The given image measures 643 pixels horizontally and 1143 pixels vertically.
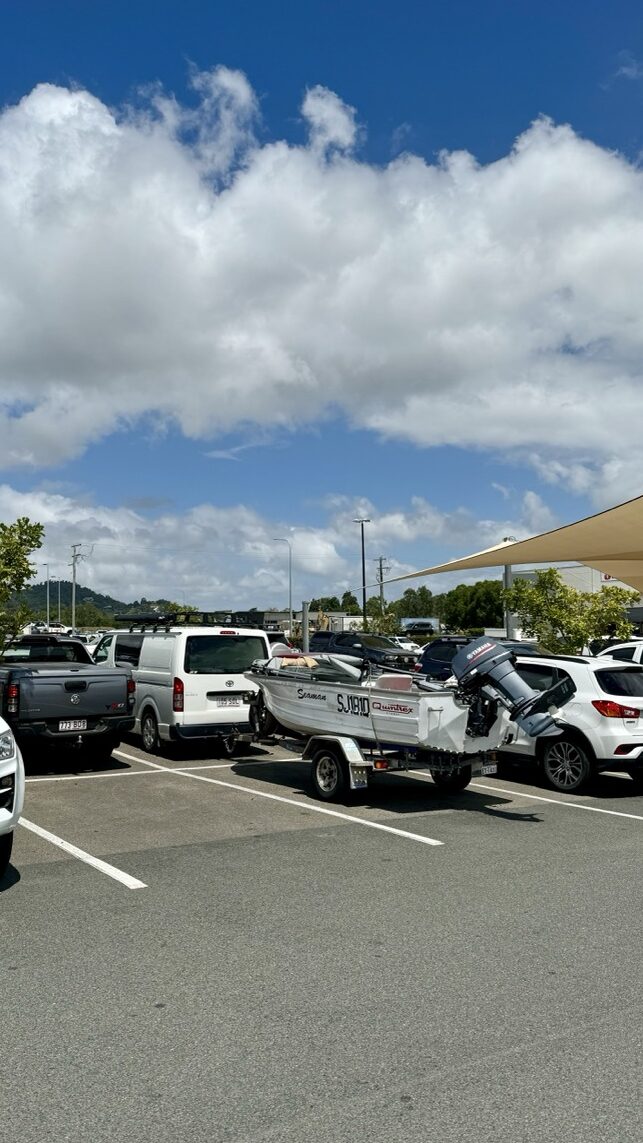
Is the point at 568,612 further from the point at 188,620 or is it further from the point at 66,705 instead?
the point at 66,705

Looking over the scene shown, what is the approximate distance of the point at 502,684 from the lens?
965 centimetres

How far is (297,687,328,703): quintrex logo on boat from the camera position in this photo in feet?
34.7

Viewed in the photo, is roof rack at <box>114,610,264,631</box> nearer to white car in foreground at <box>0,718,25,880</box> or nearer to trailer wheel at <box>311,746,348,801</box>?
trailer wheel at <box>311,746,348,801</box>

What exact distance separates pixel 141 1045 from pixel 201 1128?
790 mm

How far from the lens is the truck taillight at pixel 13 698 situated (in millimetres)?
11227

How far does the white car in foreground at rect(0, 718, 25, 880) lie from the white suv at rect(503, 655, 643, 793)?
5.54m

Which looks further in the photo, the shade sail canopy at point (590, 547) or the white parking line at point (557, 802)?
the shade sail canopy at point (590, 547)

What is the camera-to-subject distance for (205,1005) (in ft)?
15.2

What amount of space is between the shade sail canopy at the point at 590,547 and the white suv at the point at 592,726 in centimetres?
1035

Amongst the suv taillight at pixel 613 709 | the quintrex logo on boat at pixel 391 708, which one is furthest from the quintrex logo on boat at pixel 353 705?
the suv taillight at pixel 613 709

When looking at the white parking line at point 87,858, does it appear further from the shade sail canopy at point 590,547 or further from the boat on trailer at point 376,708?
the shade sail canopy at point 590,547

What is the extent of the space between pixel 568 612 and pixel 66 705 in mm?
13520

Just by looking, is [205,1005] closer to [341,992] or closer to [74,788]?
[341,992]

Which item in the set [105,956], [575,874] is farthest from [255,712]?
[105,956]
